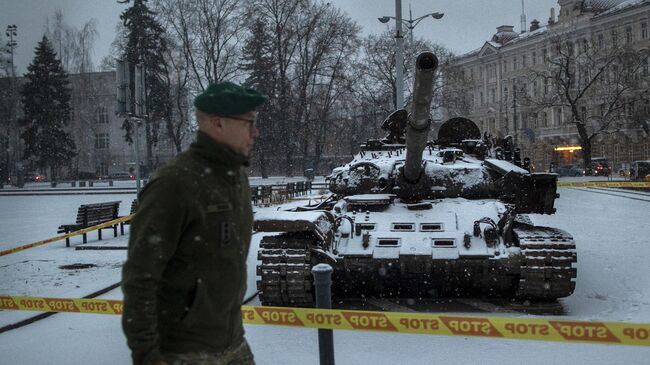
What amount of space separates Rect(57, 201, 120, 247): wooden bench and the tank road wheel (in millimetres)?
7682

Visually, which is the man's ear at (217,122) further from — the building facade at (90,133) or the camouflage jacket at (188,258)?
the building facade at (90,133)

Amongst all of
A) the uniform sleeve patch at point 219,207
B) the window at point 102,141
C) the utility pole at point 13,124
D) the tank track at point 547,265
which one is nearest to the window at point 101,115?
the window at point 102,141

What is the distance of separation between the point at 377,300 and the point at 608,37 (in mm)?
52265

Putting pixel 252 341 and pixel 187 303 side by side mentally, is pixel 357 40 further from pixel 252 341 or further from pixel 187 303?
pixel 187 303

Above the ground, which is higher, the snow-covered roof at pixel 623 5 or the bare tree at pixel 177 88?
the snow-covered roof at pixel 623 5

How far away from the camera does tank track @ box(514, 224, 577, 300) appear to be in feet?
22.1

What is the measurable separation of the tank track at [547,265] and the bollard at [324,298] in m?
3.12

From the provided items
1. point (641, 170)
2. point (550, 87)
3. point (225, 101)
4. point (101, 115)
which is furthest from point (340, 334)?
point (101, 115)

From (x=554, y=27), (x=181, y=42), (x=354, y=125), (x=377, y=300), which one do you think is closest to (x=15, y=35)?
(x=181, y=42)

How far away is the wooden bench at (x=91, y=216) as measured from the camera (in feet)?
45.0

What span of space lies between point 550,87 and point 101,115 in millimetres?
43319

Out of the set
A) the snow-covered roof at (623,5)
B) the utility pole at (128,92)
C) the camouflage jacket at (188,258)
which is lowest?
the camouflage jacket at (188,258)

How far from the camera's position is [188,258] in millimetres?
2574

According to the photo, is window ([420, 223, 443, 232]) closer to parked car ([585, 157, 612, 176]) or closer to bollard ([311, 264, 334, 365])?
bollard ([311, 264, 334, 365])
